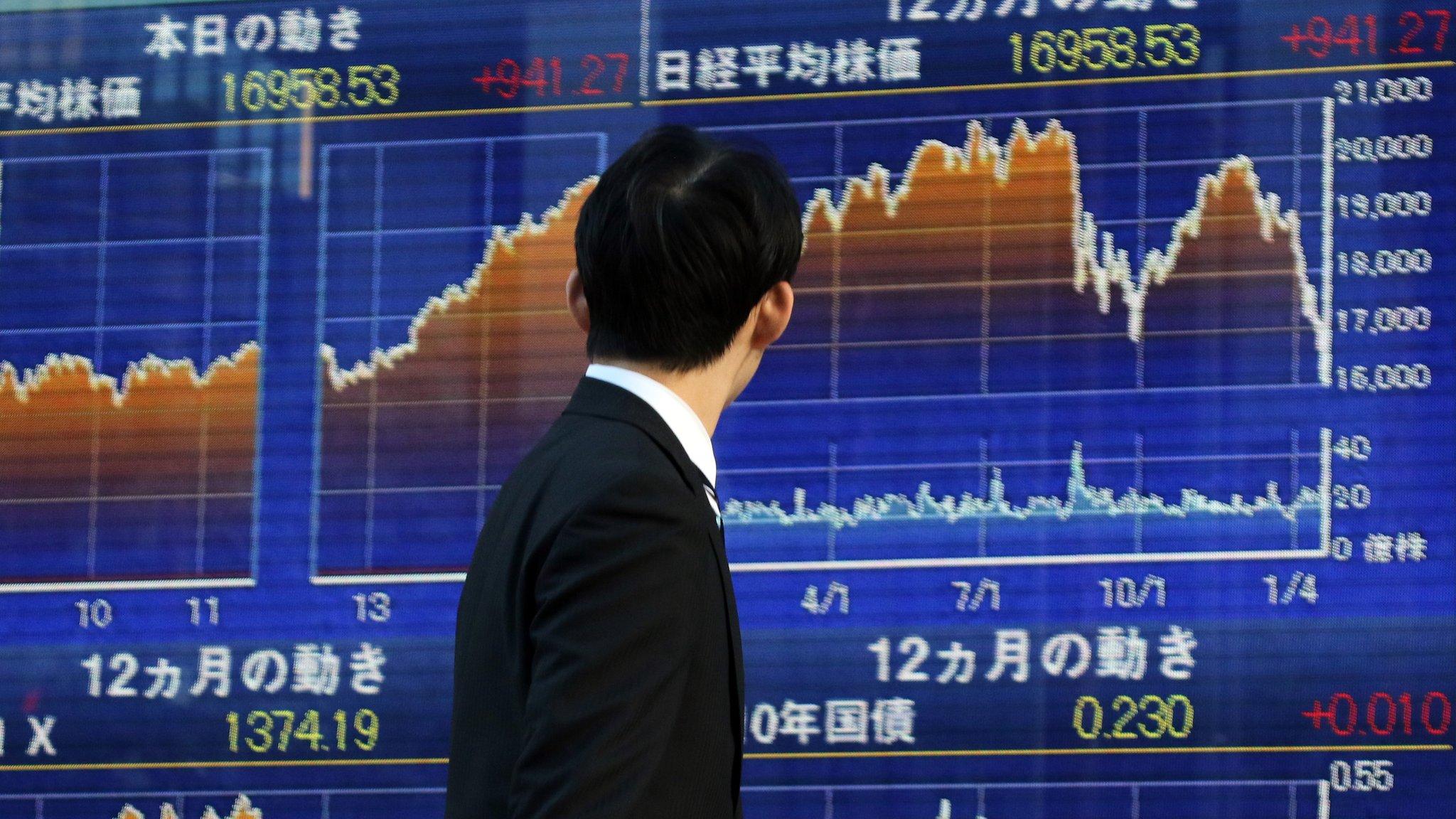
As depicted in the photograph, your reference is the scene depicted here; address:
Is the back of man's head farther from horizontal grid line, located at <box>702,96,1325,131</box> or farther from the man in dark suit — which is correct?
horizontal grid line, located at <box>702,96,1325,131</box>

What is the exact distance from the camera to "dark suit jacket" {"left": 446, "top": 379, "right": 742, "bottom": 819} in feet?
3.29

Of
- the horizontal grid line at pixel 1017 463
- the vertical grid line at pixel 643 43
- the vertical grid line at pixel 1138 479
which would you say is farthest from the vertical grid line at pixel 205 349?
the vertical grid line at pixel 1138 479

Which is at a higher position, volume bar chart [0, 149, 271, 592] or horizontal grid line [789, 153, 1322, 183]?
horizontal grid line [789, 153, 1322, 183]

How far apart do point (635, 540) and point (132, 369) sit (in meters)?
1.79

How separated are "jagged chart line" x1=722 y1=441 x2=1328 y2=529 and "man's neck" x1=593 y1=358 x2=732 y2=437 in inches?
47.5

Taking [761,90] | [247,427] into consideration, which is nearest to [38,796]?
[247,427]

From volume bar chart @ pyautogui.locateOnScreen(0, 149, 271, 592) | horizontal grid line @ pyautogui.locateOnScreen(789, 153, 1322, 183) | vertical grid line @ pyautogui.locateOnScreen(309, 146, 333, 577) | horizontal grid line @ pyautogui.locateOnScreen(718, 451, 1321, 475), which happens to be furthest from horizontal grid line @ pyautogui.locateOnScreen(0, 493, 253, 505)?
horizontal grid line @ pyautogui.locateOnScreen(789, 153, 1322, 183)

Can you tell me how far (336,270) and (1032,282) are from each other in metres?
1.04

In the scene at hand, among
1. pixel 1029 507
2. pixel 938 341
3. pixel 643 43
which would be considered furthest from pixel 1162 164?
pixel 643 43

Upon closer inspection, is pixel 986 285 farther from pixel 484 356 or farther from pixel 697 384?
pixel 697 384

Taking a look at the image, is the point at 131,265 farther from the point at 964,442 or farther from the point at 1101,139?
the point at 1101,139

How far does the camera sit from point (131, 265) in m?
2.63

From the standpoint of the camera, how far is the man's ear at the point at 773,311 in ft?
3.94

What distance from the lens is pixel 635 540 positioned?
1.04 meters
